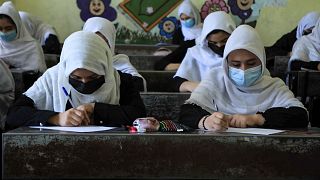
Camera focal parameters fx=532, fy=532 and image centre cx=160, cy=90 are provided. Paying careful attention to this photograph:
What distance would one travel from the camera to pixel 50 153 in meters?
1.75

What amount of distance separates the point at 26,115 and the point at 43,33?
500 cm

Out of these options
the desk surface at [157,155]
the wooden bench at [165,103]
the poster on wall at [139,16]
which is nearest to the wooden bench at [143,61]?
the wooden bench at [165,103]

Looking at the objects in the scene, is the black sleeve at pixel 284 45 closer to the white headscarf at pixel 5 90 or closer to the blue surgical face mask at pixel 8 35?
the blue surgical face mask at pixel 8 35

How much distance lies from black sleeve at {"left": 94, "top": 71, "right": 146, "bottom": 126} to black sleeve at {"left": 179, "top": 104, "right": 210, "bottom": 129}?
217 mm

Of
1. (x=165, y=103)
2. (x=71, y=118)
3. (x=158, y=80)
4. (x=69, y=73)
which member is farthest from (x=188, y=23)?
(x=71, y=118)

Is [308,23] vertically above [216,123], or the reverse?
[308,23]

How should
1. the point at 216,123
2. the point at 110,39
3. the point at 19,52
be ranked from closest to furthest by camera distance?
the point at 216,123, the point at 110,39, the point at 19,52

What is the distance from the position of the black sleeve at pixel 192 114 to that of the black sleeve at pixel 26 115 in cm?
59

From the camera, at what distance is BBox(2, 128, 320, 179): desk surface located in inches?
68.6

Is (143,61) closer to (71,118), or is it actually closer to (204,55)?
(204,55)

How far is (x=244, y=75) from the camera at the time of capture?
2516 mm

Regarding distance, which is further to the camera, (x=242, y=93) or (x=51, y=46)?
(x=51, y=46)

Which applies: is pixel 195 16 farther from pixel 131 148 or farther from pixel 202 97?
pixel 131 148

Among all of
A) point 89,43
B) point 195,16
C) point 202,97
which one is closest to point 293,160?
point 202,97
